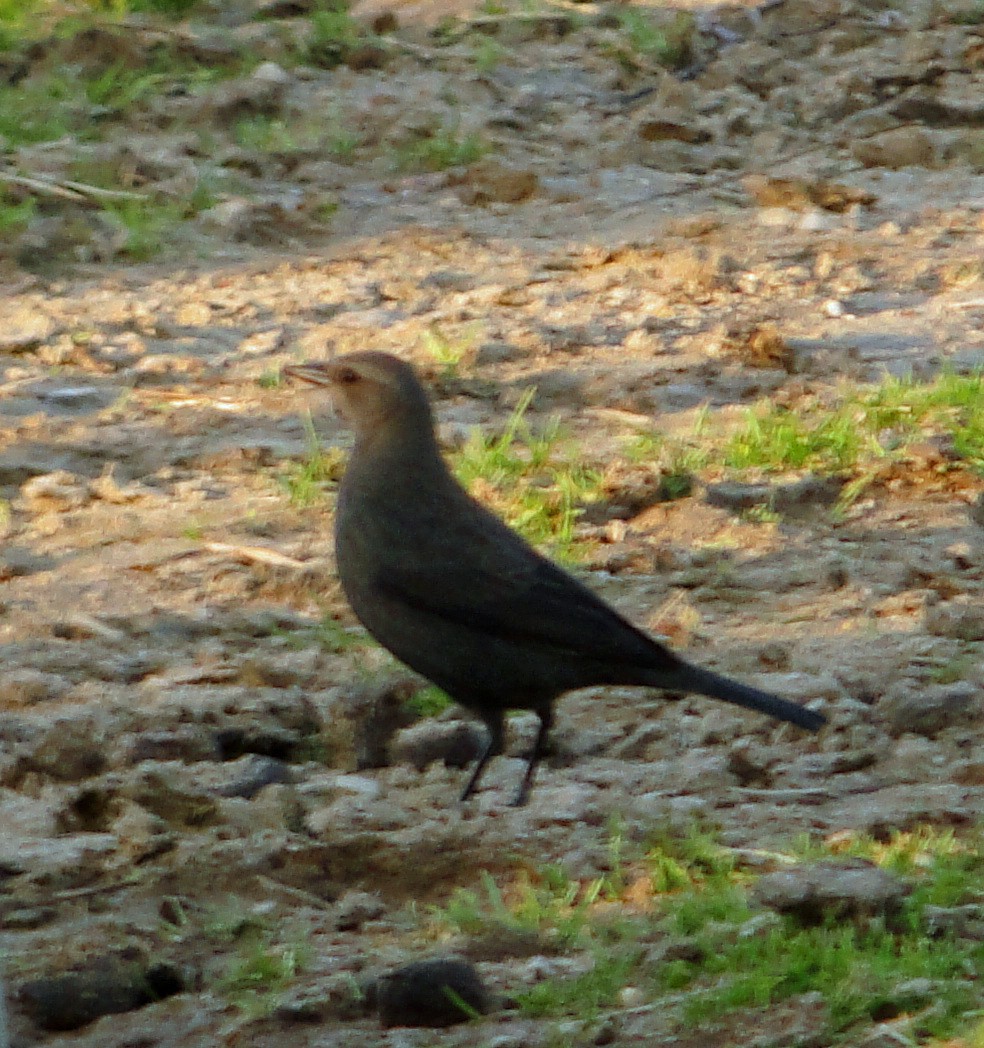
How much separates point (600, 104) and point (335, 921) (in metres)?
6.75

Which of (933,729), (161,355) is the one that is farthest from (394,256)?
(933,729)

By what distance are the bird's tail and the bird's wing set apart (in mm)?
50

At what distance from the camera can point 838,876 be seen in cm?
344

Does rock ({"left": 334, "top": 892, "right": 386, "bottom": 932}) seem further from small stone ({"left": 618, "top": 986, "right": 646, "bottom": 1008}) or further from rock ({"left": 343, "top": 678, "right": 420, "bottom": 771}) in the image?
rock ({"left": 343, "top": 678, "right": 420, "bottom": 771})

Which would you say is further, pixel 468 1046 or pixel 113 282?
pixel 113 282

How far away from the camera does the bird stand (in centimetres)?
432

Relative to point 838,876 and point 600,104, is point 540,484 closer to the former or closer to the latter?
point 838,876

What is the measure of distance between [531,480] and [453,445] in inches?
12.5

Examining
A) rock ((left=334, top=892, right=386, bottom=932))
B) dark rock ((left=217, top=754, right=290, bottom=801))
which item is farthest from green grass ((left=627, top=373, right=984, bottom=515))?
rock ((left=334, top=892, right=386, bottom=932))

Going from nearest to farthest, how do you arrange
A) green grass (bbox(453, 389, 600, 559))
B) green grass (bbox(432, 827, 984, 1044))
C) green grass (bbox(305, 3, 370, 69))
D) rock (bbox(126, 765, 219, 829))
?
green grass (bbox(432, 827, 984, 1044))
rock (bbox(126, 765, 219, 829))
green grass (bbox(453, 389, 600, 559))
green grass (bbox(305, 3, 370, 69))

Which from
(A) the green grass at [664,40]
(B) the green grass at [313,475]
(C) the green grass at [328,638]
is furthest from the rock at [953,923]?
(A) the green grass at [664,40]

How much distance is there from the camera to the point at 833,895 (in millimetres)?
3387

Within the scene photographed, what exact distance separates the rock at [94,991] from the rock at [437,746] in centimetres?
118

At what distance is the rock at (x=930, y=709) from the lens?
4.52 meters
